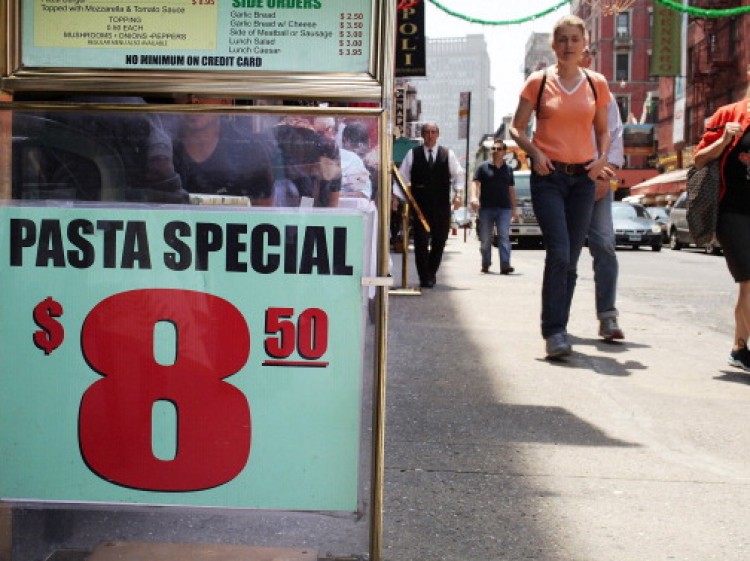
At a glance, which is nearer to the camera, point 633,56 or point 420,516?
point 420,516

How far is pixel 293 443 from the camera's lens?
263 cm

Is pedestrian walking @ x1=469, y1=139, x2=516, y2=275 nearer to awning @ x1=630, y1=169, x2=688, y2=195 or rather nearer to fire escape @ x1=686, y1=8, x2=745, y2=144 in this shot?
fire escape @ x1=686, y1=8, x2=745, y2=144

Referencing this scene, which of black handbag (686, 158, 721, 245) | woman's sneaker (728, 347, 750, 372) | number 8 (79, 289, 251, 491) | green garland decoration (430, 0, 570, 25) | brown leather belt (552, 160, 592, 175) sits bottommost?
woman's sneaker (728, 347, 750, 372)

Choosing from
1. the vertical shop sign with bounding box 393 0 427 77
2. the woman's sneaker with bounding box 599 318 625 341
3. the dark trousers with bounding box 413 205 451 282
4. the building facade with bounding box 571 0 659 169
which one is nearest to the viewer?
the woman's sneaker with bounding box 599 318 625 341

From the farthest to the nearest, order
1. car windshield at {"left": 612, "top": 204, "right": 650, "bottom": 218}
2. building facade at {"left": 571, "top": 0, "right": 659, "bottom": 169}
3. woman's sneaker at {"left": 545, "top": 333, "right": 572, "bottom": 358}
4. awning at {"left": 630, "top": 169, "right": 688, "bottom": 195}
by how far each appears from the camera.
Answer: building facade at {"left": 571, "top": 0, "right": 659, "bottom": 169}
awning at {"left": 630, "top": 169, "right": 688, "bottom": 195}
car windshield at {"left": 612, "top": 204, "right": 650, "bottom": 218}
woman's sneaker at {"left": 545, "top": 333, "right": 572, "bottom": 358}

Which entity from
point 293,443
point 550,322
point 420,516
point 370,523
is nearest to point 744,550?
point 420,516

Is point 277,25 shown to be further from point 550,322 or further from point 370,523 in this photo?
point 550,322

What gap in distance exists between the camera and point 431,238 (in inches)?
464

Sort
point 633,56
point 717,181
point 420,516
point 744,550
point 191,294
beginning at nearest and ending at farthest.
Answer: point 191,294 < point 744,550 < point 420,516 < point 717,181 < point 633,56

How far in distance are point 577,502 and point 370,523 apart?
127 centimetres

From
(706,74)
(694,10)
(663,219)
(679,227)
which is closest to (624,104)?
(706,74)

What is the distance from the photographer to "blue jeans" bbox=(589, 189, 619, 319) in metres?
7.41

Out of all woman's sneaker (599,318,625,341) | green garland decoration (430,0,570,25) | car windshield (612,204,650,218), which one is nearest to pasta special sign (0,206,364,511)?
woman's sneaker (599,318,625,341)

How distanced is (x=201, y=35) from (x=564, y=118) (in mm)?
4340
